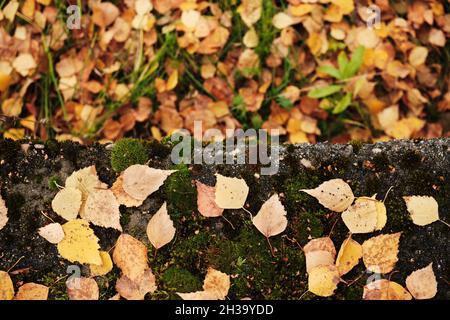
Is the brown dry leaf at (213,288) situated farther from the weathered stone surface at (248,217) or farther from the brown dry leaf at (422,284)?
the brown dry leaf at (422,284)

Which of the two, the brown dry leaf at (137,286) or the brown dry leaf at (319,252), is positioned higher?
the brown dry leaf at (319,252)

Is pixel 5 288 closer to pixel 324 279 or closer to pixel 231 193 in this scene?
pixel 231 193

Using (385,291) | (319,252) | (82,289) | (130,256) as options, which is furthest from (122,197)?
(385,291)

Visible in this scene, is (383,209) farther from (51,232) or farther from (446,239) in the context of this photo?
(51,232)

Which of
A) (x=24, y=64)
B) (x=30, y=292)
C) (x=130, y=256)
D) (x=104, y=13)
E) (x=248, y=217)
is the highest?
(x=104, y=13)

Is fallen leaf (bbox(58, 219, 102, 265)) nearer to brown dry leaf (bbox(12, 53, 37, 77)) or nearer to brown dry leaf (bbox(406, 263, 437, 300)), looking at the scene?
brown dry leaf (bbox(406, 263, 437, 300))

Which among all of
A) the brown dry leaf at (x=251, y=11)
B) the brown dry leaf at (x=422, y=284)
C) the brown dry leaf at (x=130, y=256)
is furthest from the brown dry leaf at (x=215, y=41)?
the brown dry leaf at (x=422, y=284)
